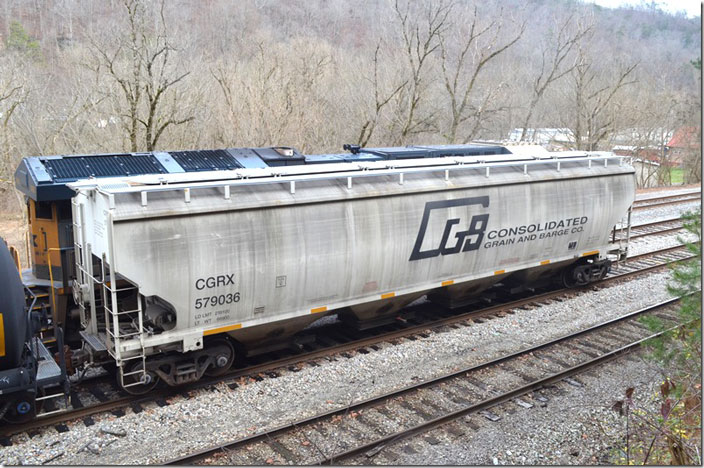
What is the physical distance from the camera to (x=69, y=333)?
11859mm

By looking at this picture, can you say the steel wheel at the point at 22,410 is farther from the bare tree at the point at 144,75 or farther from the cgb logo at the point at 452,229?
the bare tree at the point at 144,75

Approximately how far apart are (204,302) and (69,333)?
3.85m

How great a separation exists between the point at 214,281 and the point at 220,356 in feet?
5.54

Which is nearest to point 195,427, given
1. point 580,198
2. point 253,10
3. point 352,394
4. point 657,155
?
point 352,394

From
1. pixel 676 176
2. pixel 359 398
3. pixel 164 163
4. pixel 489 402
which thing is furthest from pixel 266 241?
pixel 676 176

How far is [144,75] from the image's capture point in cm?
2662

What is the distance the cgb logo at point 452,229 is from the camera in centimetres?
1230

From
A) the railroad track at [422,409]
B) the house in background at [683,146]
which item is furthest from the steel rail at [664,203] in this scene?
the railroad track at [422,409]

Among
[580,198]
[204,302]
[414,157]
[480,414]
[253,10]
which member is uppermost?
[253,10]

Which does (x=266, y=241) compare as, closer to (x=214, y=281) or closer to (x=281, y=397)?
(x=214, y=281)

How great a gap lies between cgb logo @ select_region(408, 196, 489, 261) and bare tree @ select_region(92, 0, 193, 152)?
1195 centimetres

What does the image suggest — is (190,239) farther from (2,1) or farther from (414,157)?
(2,1)

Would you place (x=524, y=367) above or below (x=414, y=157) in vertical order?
below

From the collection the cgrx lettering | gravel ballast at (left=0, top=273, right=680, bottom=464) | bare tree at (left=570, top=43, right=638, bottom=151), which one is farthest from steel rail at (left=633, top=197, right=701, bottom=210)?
the cgrx lettering
